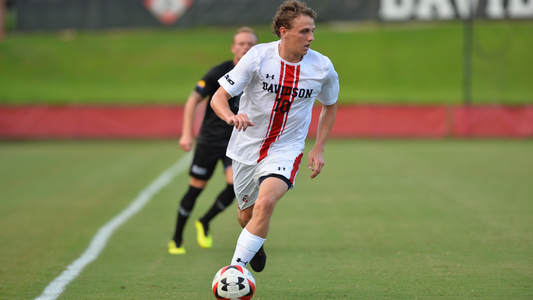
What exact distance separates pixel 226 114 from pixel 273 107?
454 mm

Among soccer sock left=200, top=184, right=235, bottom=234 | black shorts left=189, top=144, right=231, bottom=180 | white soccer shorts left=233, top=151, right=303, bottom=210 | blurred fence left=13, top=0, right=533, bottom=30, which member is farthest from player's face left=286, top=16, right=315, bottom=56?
blurred fence left=13, top=0, right=533, bottom=30

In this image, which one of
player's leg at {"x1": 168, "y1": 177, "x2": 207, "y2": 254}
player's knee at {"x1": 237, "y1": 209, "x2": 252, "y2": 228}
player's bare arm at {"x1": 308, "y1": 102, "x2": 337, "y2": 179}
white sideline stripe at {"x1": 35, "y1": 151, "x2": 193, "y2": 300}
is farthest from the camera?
player's leg at {"x1": 168, "y1": 177, "x2": 207, "y2": 254}

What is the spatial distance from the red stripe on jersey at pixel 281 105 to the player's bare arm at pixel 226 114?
1.16 ft

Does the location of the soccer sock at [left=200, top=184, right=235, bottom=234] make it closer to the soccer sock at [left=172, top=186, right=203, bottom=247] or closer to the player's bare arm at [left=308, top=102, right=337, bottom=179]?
the soccer sock at [left=172, top=186, right=203, bottom=247]

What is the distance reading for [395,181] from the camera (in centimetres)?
1123

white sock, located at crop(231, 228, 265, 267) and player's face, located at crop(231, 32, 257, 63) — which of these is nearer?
white sock, located at crop(231, 228, 265, 267)

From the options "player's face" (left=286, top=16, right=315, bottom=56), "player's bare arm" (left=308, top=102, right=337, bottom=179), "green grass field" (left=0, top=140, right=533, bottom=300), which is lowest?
"green grass field" (left=0, top=140, right=533, bottom=300)

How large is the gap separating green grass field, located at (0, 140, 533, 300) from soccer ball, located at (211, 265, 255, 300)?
0.43 m

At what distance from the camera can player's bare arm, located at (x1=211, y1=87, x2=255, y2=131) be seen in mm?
4125

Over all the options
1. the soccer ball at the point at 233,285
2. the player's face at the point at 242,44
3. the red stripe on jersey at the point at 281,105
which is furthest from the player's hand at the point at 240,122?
the player's face at the point at 242,44

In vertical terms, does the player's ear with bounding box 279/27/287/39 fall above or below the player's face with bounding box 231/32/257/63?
above

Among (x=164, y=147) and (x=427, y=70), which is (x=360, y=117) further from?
(x=427, y=70)

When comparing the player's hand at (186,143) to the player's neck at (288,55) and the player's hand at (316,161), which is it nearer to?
the player's hand at (316,161)

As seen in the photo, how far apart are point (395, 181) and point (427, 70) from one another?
27.0 meters
